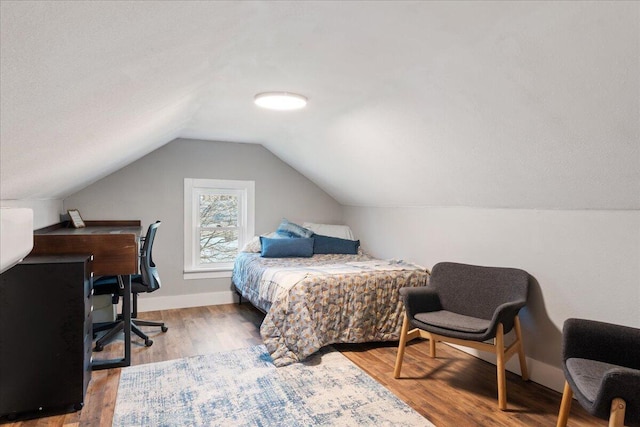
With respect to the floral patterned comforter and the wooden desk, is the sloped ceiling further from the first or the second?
the floral patterned comforter

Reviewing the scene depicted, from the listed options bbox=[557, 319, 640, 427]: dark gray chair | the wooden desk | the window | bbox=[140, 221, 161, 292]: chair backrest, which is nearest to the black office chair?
bbox=[140, 221, 161, 292]: chair backrest

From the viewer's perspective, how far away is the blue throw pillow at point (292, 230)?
5.09 metres

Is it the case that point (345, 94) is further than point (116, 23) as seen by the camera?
Yes

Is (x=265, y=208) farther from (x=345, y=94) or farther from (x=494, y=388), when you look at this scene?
(x=494, y=388)

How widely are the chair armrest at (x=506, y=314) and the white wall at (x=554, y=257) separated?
0.30 metres

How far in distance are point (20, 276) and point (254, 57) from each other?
6.24ft

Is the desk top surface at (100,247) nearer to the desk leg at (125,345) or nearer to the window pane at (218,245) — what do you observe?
the desk leg at (125,345)

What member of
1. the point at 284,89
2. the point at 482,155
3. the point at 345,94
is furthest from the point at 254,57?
the point at 482,155

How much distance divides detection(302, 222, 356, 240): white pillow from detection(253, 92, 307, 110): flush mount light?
2371mm

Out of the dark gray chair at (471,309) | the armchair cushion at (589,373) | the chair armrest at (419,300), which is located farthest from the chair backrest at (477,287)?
the armchair cushion at (589,373)

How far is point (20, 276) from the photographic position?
7.75ft

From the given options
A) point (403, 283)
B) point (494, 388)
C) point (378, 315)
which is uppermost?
point (403, 283)

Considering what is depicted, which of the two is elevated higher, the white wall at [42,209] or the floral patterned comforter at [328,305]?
the white wall at [42,209]

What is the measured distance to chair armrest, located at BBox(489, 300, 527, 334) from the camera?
8.55ft
